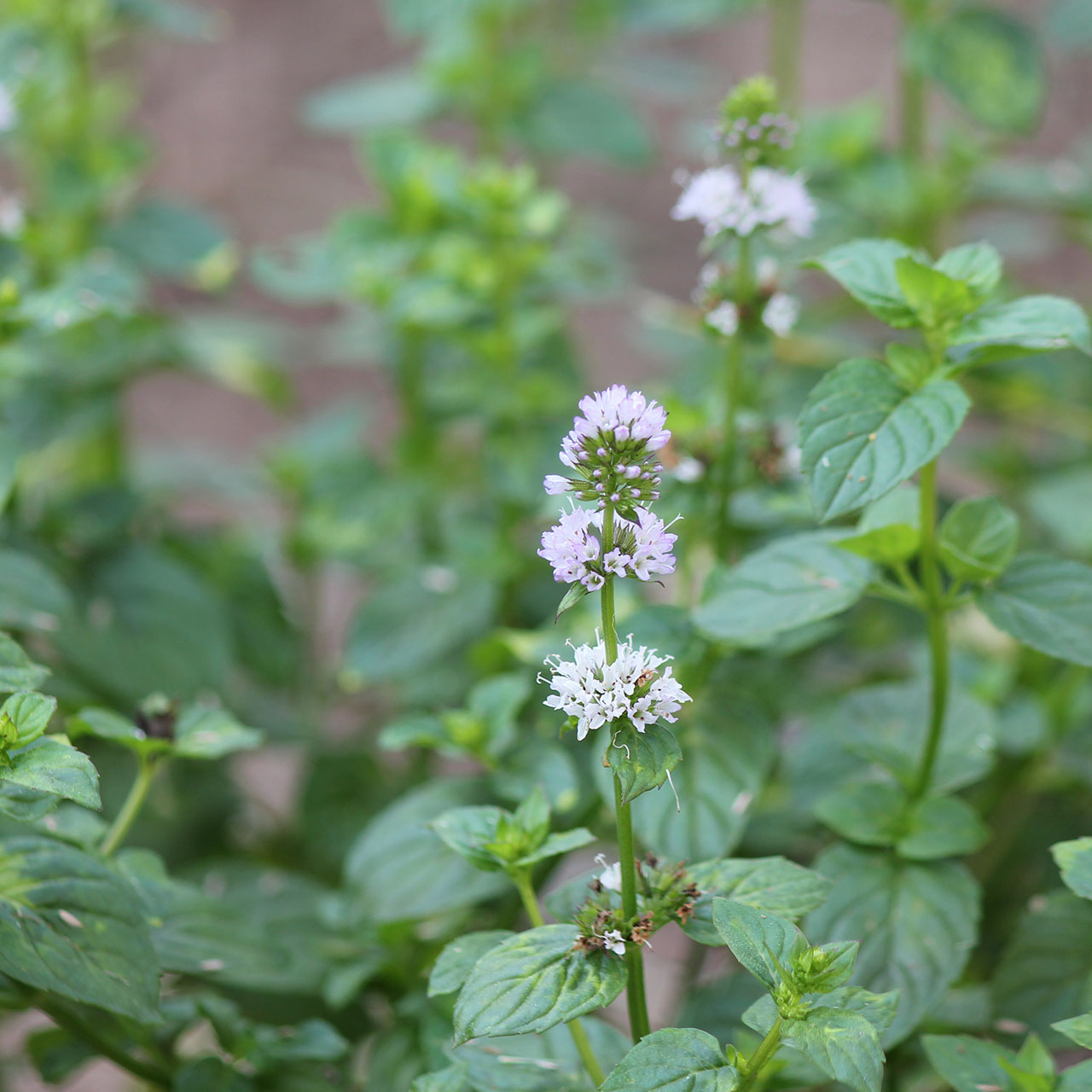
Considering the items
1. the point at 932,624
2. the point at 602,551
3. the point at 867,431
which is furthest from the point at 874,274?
the point at 602,551

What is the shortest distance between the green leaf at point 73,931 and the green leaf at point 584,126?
46.9 inches

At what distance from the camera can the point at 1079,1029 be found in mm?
648

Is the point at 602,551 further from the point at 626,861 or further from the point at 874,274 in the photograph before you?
the point at 874,274

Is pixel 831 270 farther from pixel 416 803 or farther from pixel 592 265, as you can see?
pixel 592 265

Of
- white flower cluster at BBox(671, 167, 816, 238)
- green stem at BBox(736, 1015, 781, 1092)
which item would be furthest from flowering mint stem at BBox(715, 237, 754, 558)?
green stem at BBox(736, 1015, 781, 1092)

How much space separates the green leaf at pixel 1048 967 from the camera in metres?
0.86

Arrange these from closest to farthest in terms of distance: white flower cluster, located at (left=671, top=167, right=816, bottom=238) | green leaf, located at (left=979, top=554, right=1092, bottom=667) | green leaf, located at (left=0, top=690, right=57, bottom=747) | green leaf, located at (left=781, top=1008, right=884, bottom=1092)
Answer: green leaf, located at (left=781, top=1008, right=884, bottom=1092) < green leaf, located at (left=0, top=690, right=57, bottom=747) < green leaf, located at (left=979, top=554, right=1092, bottom=667) < white flower cluster, located at (left=671, top=167, right=816, bottom=238)

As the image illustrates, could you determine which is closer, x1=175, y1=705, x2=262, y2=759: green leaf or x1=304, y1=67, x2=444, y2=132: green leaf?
x1=175, y1=705, x2=262, y2=759: green leaf

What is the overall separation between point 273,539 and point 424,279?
57cm

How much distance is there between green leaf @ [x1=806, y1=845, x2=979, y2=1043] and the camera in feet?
2.68

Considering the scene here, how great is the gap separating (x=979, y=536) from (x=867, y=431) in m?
0.17

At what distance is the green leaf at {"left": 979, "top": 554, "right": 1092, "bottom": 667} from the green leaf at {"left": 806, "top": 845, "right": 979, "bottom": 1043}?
0.64 ft

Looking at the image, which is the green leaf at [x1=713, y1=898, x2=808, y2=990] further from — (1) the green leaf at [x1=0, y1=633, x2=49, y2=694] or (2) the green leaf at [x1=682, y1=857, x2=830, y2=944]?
(1) the green leaf at [x1=0, y1=633, x2=49, y2=694]

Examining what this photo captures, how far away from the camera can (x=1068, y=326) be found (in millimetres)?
773
